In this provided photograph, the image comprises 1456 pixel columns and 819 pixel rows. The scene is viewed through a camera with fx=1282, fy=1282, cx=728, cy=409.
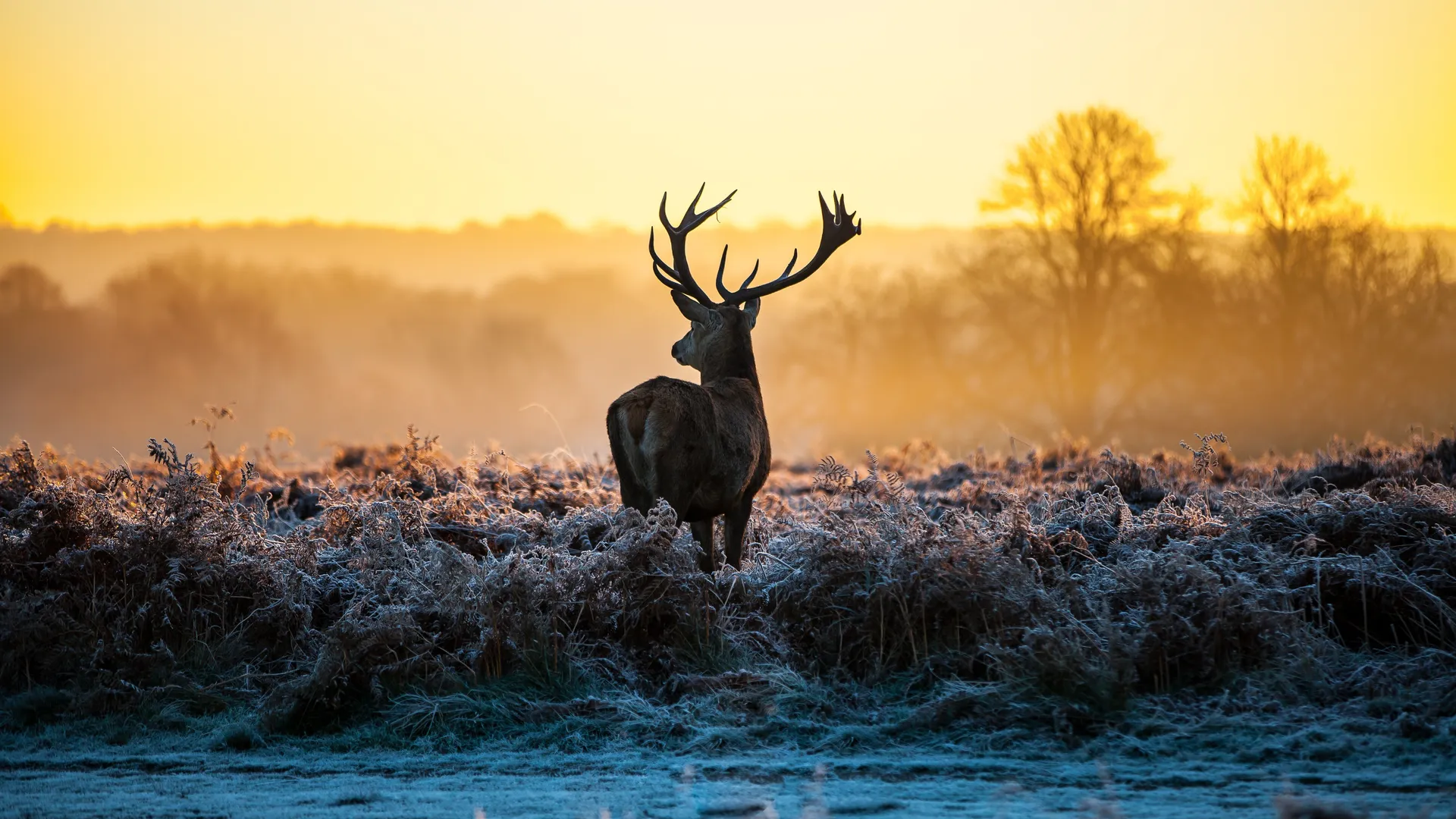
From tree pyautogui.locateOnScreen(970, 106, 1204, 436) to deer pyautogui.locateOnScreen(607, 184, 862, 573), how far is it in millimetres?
28453

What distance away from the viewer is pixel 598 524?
11.2 metres

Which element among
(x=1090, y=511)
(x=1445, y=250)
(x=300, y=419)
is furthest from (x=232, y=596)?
(x=300, y=419)

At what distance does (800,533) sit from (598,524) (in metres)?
2.53

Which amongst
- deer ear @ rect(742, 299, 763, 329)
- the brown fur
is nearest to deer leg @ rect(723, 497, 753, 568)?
the brown fur

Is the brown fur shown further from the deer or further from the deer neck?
the deer neck

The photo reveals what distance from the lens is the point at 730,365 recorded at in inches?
453

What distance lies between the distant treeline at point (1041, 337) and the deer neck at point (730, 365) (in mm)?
21675

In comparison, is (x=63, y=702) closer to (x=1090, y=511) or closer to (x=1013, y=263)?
(x=1090, y=511)

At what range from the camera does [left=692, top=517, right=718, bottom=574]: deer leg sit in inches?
399

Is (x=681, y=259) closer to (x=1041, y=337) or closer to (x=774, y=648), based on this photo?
Result: (x=774, y=648)

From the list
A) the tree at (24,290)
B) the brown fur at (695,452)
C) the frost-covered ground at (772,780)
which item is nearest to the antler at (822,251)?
the brown fur at (695,452)

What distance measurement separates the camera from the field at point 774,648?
6.76 meters

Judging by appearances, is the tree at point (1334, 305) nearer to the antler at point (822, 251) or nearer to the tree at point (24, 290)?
the antler at point (822, 251)

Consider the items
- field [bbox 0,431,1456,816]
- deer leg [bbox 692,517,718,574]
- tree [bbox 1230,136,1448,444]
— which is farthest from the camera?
tree [bbox 1230,136,1448,444]
